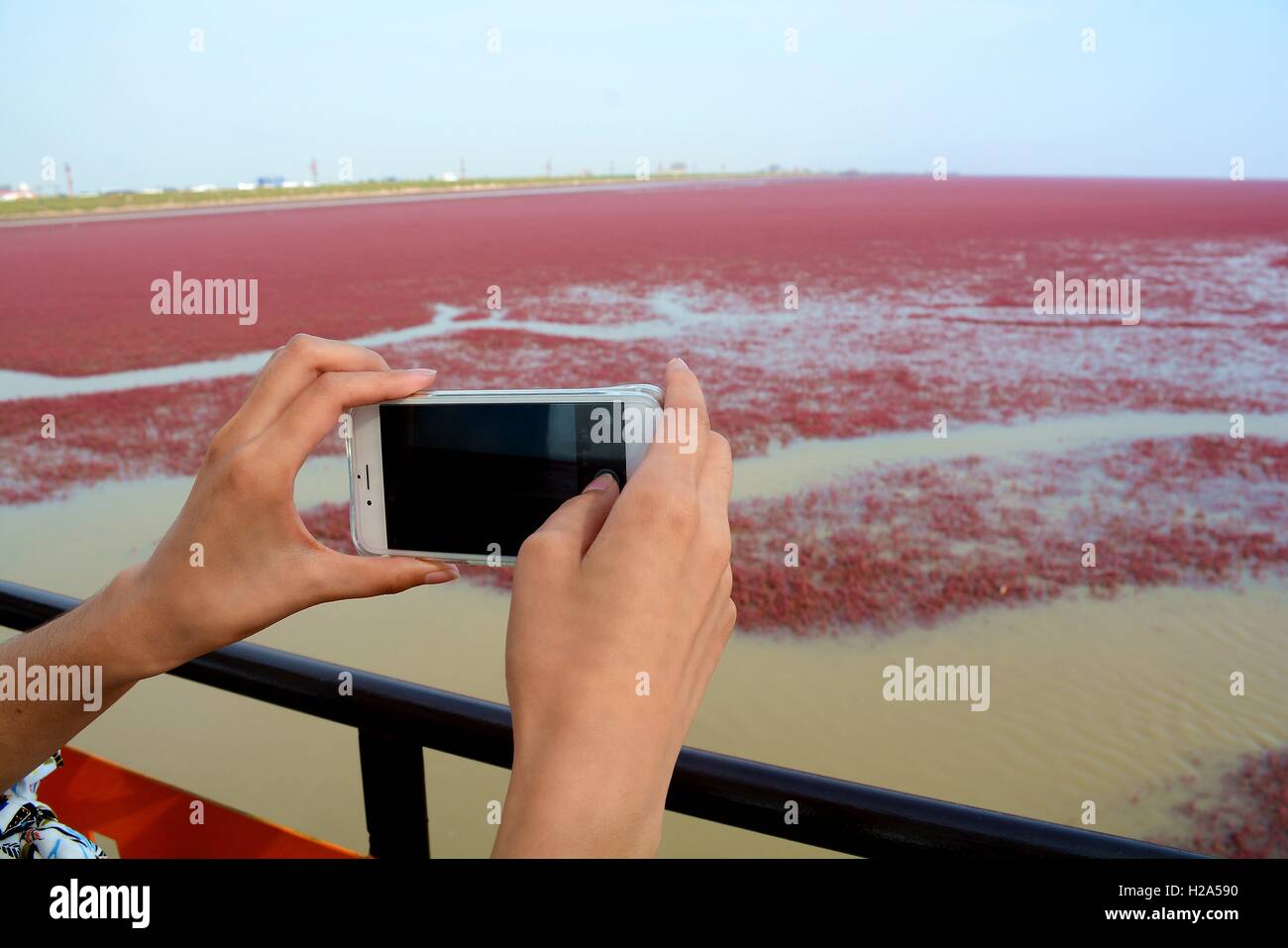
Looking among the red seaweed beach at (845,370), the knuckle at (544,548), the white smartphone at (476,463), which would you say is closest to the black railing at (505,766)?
the white smartphone at (476,463)

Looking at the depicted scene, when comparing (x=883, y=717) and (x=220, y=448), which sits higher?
(x=220, y=448)

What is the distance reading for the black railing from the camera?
771 mm

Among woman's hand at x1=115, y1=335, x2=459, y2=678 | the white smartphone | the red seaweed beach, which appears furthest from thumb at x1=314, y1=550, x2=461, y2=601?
the red seaweed beach

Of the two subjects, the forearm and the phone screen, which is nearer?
the forearm

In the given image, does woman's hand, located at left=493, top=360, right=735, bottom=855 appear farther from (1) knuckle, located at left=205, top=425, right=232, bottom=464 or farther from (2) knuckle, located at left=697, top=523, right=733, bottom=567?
(1) knuckle, located at left=205, top=425, right=232, bottom=464

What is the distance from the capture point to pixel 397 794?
1123 millimetres

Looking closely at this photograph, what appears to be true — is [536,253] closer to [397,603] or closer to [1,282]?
[1,282]

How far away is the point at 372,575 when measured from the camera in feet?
2.70

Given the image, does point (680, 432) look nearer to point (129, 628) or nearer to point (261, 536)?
point (261, 536)

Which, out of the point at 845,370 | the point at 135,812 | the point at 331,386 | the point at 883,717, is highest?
the point at 331,386

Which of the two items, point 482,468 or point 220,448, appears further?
point 482,468

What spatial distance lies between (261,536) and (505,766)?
0.35 m

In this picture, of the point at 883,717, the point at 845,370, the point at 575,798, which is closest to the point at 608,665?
the point at 575,798
